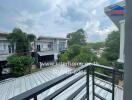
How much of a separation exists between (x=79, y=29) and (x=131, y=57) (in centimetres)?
1831

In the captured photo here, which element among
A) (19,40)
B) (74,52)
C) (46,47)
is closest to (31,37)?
(19,40)

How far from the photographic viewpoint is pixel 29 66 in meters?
11.2

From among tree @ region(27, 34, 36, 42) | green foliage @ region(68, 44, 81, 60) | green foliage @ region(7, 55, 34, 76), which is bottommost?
green foliage @ region(7, 55, 34, 76)

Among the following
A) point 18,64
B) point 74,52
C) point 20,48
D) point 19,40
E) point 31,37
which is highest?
point 31,37

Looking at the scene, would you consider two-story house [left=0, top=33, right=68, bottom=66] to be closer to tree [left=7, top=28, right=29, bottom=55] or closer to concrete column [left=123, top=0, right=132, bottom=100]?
tree [left=7, top=28, right=29, bottom=55]

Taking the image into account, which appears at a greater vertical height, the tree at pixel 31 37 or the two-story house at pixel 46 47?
the tree at pixel 31 37

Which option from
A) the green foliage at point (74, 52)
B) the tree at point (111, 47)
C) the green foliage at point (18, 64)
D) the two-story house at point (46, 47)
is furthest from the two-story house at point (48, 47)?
the tree at point (111, 47)

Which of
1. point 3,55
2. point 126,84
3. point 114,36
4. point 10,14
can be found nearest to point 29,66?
point 3,55

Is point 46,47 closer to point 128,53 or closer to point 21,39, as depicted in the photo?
point 21,39

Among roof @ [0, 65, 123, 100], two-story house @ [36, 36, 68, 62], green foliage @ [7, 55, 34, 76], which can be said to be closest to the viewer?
roof @ [0, 65, 123, 100]

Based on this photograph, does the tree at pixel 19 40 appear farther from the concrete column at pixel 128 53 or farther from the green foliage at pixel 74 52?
the concrete column at pixel 128 53

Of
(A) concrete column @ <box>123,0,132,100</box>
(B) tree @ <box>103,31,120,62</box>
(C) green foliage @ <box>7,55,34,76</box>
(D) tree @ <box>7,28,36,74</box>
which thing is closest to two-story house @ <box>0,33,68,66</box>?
(D) tree @ <box>7,28,36,74</box>

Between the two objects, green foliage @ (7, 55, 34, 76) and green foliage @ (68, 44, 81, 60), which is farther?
green foliage @ (68, 44, 81, 60)

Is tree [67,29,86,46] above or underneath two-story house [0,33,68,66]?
above
